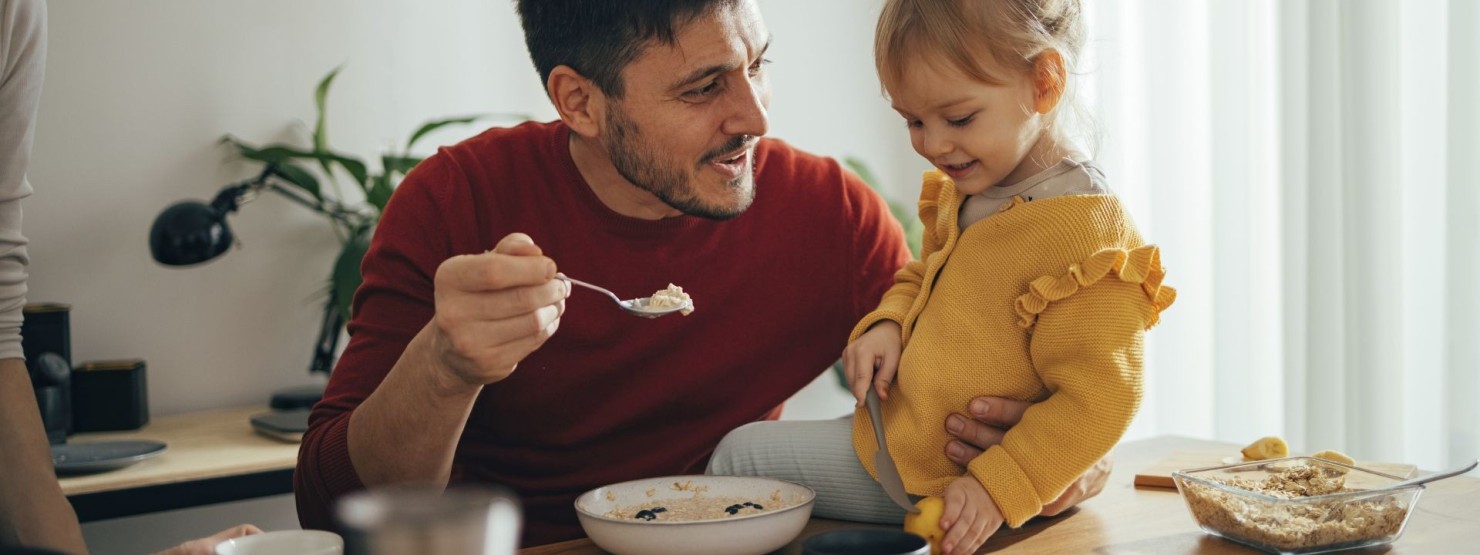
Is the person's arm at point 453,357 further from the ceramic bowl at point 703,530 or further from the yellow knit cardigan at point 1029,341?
the yellow knit cardigan at point 1029,341

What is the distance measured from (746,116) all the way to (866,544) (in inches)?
28.4

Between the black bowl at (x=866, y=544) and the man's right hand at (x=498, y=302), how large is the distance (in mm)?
345

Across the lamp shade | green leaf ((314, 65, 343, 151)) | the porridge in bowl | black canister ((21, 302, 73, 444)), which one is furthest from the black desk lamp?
the porridge in bowl

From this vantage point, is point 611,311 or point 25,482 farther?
point 611,311

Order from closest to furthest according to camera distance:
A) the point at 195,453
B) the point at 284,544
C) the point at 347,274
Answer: the point at 284,544 → the point at 195,453 → the point at 347,274

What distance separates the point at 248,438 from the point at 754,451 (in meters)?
1.57

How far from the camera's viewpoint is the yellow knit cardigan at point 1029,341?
3.89 ft

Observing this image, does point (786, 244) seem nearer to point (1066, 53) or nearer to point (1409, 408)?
point (1066, 53)

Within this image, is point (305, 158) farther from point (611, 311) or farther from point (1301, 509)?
point (1301, 509)

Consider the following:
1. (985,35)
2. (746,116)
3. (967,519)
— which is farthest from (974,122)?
(967,519)

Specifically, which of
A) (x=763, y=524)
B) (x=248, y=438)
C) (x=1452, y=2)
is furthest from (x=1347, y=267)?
(x=248, y=438)

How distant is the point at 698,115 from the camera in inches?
62.4

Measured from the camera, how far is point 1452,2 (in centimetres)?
222

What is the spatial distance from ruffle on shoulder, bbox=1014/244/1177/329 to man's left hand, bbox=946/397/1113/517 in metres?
0.10
